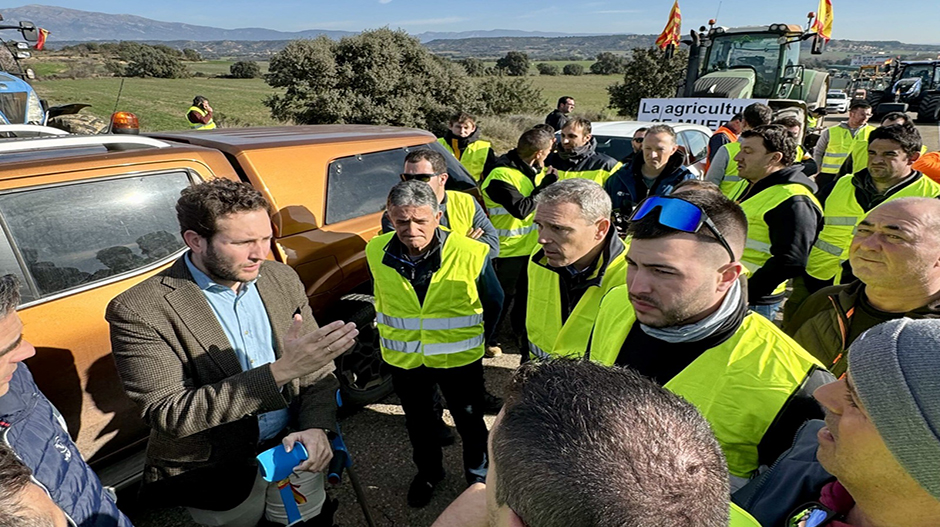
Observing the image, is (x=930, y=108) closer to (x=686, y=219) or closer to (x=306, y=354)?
(x=686, y=219)

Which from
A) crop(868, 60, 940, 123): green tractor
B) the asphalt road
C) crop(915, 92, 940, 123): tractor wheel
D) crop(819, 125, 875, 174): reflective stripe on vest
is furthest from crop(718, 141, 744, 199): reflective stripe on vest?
crop(915, 92, 940, 123): tractor wheel

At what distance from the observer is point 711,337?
1.49m

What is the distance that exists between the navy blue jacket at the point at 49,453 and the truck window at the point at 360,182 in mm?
1828

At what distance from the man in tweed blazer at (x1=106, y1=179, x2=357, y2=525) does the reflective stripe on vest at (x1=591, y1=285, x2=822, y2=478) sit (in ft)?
3.86

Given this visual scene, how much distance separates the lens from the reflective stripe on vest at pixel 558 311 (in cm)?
215

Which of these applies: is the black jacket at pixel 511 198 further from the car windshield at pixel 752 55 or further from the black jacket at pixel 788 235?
the car windshield at pixel 752 55

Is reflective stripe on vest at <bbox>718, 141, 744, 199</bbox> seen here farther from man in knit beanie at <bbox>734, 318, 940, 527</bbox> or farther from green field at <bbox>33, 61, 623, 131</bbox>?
green field at <bbox>33, 61, 623, 131</bbox>

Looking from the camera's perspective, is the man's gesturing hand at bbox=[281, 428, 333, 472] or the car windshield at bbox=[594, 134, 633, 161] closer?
the man's gesturing hand at bbox=[281, 428, 333, 472]

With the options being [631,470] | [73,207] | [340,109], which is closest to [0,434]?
[73,207]

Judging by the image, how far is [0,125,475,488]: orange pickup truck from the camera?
205 cm

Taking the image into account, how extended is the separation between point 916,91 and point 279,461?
3102 centimetres

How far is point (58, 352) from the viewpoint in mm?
2041

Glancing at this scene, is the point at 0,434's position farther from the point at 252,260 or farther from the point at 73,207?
the point at 73,207

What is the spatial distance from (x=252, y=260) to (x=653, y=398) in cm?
161
